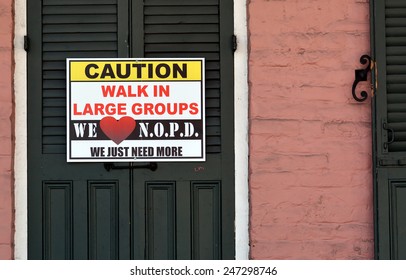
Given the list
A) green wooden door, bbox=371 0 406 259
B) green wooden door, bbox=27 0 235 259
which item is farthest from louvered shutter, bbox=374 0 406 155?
green wooden door, bbox=27 0 235 259

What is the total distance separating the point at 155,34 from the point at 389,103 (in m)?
1.73

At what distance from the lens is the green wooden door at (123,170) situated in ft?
19.6

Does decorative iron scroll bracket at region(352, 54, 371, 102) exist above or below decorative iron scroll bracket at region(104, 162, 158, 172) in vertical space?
above

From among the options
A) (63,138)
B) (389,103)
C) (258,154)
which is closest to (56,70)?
(63,138)

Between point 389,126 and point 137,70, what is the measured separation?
1813 mm

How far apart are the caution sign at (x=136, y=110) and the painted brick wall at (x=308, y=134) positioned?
447 mm

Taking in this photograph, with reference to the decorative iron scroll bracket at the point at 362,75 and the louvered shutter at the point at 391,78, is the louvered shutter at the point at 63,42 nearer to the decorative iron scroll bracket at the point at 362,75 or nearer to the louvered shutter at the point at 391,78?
the decorative iron scroll bracket at the point at 362,75

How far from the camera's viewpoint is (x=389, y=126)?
5.85 metres

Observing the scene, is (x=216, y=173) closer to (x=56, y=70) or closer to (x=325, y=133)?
(x=325, y=133)

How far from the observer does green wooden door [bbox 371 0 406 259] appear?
584 centimetres

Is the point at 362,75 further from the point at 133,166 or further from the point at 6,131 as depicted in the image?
the point at 6,131

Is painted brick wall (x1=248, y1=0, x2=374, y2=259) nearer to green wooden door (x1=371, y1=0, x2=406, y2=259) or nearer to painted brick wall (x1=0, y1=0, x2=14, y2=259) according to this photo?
green wooden door (x1=371, y1=0, x2=406, y2=259)

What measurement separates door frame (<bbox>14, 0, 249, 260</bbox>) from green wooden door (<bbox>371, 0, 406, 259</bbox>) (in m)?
0.92

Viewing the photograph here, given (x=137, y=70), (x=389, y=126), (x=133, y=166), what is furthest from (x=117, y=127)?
(x=389, y=126)
